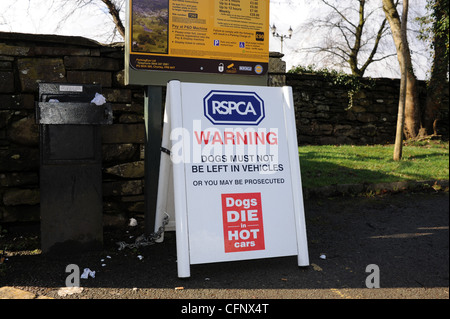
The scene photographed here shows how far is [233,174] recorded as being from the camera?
9.83ft

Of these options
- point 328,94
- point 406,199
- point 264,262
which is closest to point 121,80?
point 264,262

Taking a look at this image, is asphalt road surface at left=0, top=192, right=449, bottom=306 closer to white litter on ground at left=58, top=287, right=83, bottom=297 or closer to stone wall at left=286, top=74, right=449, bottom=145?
white litter on ground at left=58, top=287, right=83, bottom=297

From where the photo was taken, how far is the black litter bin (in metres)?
3.26

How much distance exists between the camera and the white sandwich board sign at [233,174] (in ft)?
9.27

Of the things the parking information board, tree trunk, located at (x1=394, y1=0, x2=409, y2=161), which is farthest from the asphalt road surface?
tree trunk, located at (x1=394, y1=0, x2=409, y2=161)

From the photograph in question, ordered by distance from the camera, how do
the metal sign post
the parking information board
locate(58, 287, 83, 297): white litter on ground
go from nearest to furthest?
locate(58, 287, 83, 297): white litter on ground < the parking information board < the metal sign post

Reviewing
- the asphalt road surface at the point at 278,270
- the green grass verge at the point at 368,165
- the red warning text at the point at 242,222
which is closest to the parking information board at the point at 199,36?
the red warning text at the point at 242,222

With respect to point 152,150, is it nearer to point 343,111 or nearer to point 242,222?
point 242,222

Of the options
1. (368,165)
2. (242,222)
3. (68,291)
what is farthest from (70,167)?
(368,165)

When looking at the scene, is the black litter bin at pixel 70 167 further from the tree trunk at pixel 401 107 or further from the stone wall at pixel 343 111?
the stone wall at pixel 343 111

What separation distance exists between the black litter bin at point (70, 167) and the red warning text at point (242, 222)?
4.33 feet

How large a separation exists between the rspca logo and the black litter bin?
1.07m

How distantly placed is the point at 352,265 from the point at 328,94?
26.6 ft

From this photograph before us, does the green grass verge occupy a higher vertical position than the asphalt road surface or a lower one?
higher
